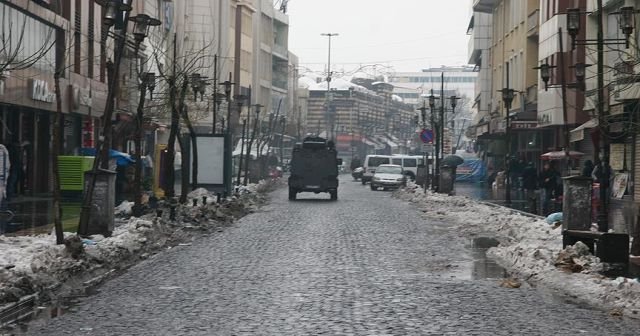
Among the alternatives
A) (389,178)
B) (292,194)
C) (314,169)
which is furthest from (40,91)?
(389,178)

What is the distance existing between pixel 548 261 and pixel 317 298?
4.97 m

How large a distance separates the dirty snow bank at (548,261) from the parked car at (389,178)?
32.0 meters

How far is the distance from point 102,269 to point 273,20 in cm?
10086

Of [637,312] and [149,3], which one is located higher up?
[149,3]

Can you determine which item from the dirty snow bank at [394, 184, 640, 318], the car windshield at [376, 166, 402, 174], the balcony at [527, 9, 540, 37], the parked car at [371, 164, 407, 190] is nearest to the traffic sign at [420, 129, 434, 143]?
the balcony at [527, 9, 540, 37]

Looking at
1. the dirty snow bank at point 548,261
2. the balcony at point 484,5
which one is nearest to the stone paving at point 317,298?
the dirty snow bank at point 548,261

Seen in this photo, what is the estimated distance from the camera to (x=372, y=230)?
1060 inches

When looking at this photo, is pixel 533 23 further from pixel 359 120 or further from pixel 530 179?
pixel 359 120

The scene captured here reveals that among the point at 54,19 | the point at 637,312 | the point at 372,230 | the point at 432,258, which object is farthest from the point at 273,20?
the point at 637,312

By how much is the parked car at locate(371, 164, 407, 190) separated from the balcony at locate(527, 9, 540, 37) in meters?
11.9

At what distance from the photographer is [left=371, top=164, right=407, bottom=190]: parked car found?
6391 centimetres

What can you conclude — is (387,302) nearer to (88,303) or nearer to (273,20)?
(88,303)

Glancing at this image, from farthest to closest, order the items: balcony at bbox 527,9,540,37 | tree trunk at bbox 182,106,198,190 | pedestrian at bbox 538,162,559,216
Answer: balcony at bbox 527,9,540,37, tree trunk at bbox 182,106,198,190, pedestrian at bbox 538,162,559,216

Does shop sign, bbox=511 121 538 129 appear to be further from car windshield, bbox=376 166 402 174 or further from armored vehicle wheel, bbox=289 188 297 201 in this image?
car windshield, bbox=376 166 402 174
